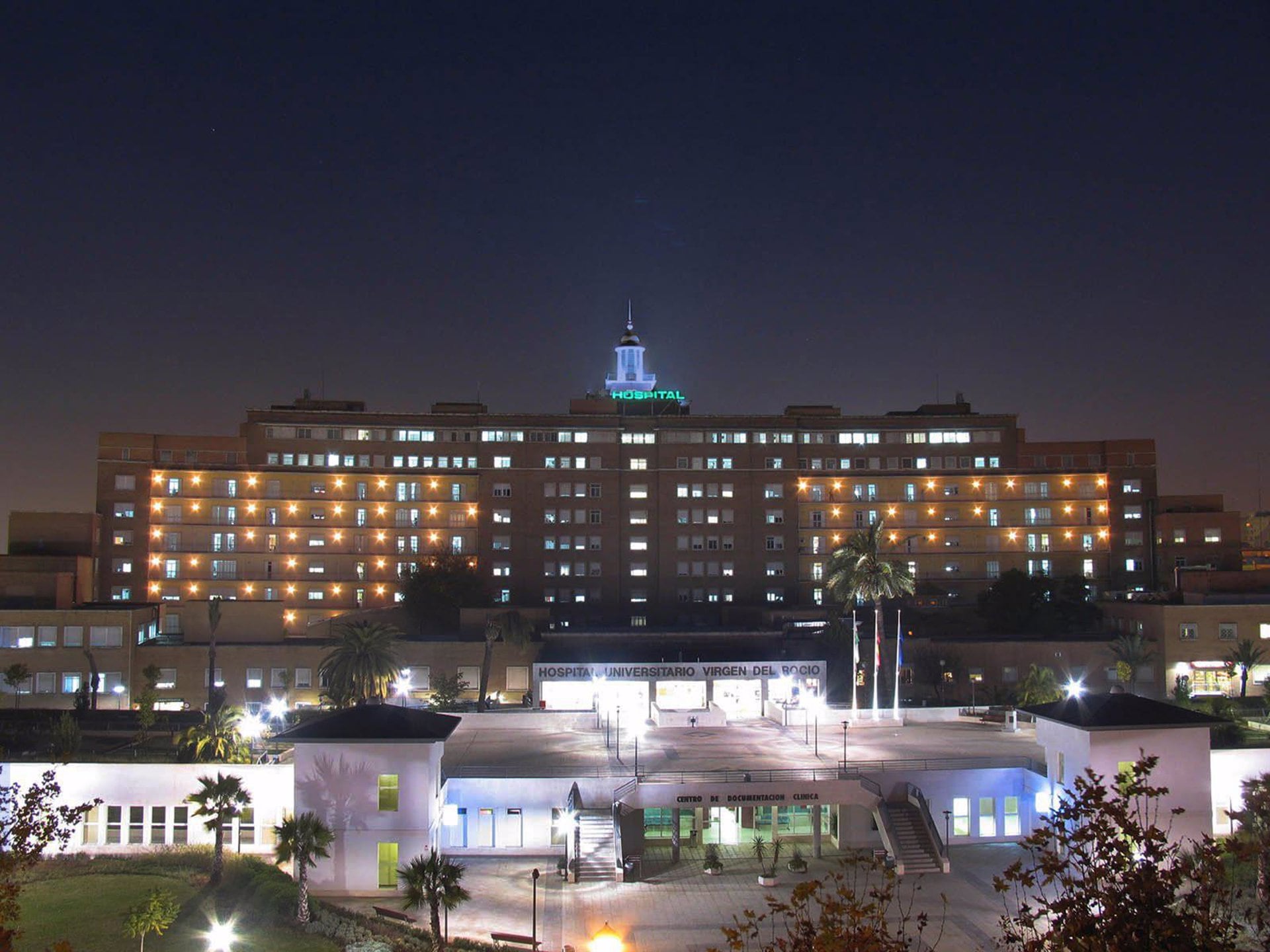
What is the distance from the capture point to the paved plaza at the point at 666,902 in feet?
110

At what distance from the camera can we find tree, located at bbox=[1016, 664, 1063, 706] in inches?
2292

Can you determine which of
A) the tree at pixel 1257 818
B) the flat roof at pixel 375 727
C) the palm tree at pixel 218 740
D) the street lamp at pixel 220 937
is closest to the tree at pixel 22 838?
the street lamp at pixel 220 937

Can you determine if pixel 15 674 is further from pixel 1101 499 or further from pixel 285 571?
pixel 1101 499

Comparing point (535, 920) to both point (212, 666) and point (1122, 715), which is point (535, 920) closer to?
point (1122, 715)

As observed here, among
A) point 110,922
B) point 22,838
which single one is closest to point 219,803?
point 110,922

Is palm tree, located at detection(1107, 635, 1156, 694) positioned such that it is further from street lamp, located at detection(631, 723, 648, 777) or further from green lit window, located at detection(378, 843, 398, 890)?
green lit window, located at detection(378, 843, 398, 890)

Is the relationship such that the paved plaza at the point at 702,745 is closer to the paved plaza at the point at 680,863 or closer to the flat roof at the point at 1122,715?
the paved plaza at the point at 680,863

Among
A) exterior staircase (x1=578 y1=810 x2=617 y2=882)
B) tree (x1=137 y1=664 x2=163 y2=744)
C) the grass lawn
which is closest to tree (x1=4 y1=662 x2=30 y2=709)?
tree (x1=137 y1=664 x2=163 y2=744)

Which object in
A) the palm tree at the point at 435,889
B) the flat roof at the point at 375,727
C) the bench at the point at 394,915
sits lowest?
the bench at the point at 394,915

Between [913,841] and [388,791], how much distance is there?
754 inches

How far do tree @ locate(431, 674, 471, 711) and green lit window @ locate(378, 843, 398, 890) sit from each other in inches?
978

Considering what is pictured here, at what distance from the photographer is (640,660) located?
257 feet

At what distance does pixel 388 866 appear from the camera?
3769 cm

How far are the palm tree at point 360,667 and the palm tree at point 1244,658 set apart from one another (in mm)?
27525
